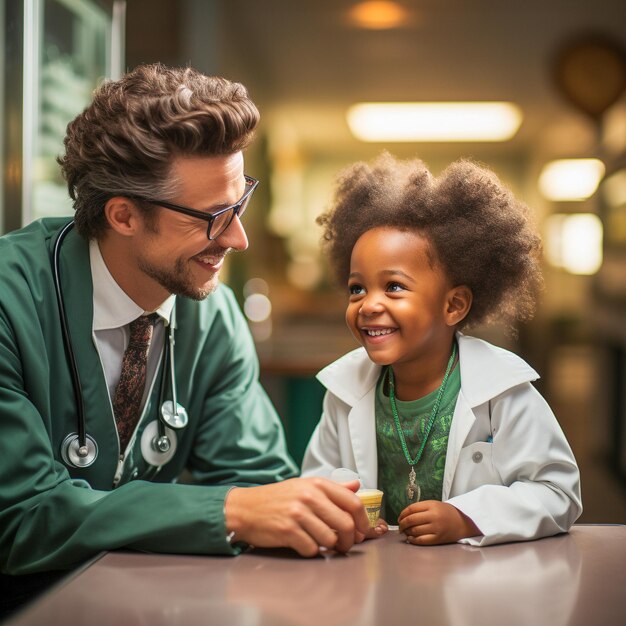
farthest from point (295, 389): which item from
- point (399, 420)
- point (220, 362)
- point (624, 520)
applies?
point (399, 420)

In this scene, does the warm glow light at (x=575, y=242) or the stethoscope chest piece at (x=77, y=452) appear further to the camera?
the warm glow light at (x=575, y=242)

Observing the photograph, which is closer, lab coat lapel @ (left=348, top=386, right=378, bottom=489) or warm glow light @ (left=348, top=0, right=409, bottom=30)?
lab coat lapel @ (left=348, top=386, right=378, bottom=489)

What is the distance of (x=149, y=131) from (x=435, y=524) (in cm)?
90

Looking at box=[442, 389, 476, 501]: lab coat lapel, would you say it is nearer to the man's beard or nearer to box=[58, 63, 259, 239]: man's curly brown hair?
the man's beard

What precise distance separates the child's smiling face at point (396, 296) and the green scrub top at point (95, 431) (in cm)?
37

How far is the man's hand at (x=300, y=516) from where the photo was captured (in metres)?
1.16

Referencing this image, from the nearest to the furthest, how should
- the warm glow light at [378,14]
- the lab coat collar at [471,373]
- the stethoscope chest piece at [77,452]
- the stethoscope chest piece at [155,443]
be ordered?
the lab coat collar at [471,373], the stethoscope chest piece at [77,452], the stethoscope chest piece at [155,443], the warm glow light at [378,14]

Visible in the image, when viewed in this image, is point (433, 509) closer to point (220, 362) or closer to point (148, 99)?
point (220, 362)

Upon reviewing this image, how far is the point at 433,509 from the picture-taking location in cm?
125

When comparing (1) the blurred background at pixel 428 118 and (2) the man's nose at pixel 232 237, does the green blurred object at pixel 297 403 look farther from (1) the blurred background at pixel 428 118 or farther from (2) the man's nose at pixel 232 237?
(2) the man's nose at pixel 232 237

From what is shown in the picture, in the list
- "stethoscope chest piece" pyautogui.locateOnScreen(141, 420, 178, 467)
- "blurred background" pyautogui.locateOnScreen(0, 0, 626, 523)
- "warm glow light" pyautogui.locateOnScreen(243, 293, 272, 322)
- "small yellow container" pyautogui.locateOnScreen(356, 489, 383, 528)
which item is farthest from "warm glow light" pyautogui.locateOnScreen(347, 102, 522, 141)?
"small yellow container" pyautogui.locateOnScreen(356, 489, 383, 528)

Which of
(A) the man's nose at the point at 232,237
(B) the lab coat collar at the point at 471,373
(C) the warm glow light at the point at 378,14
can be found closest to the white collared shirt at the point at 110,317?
(A) the man's nose at the point at 232,237

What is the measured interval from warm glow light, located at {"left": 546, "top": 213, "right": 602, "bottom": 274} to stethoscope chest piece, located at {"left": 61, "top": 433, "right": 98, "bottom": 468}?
409 cm

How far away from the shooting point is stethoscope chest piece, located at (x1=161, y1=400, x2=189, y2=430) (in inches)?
62.3
